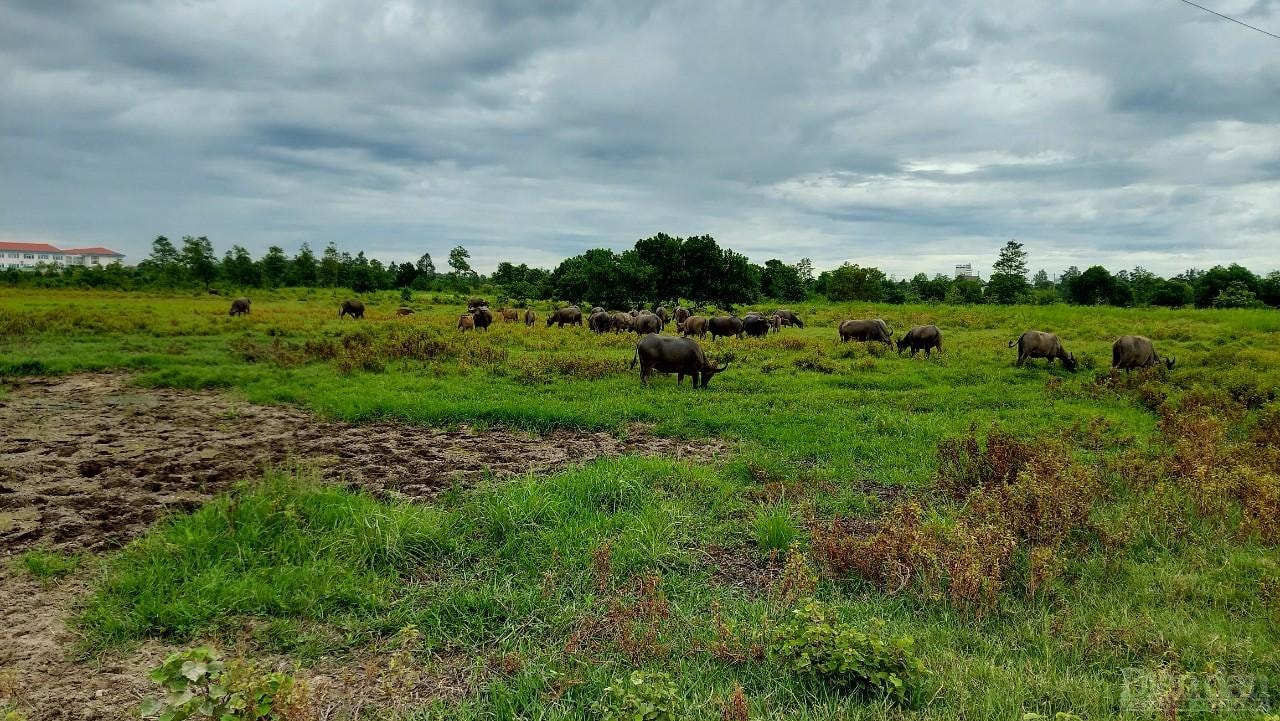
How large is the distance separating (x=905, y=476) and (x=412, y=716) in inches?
235

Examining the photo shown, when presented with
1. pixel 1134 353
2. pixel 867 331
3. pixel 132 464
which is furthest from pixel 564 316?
pixel 132 464

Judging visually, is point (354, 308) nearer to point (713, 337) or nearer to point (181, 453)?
point (713, 337)

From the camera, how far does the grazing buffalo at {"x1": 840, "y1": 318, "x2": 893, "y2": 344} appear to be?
21.5m

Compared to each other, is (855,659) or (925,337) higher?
(925,337)

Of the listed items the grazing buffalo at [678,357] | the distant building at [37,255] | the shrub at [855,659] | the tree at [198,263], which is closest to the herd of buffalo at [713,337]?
the grazing buffalo at [678,357]

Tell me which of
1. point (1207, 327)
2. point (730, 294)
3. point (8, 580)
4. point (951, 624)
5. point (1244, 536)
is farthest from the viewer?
point (730, 294)

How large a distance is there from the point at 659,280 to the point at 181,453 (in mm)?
38166

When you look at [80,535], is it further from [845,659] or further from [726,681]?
[845,659]

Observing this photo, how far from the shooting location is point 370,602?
4262 mm

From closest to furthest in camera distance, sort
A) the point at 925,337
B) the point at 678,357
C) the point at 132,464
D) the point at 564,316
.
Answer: the point at 132,464 → the point at 678,357 → the point at 925,337 → the point at 564,316

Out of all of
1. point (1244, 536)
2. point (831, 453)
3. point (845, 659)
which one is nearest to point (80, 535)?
point (845, 659)

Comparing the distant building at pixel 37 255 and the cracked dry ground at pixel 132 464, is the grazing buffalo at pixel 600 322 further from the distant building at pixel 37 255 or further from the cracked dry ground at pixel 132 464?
the distant building at pixel 37 255

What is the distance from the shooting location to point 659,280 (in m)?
44.4

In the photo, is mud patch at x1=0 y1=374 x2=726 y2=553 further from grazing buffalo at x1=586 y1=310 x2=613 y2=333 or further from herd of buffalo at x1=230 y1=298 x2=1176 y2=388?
grazing buffalo at x1=586 y1=310 x2=613 y2=333
